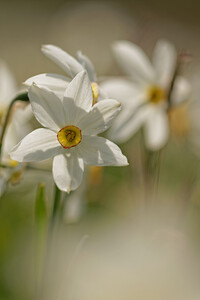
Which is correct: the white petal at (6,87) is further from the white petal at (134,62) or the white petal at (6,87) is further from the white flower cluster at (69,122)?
the white flower cluster at (69,122)

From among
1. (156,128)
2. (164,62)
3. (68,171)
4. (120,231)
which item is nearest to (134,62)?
(164,62)

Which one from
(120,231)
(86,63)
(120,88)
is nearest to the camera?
(86,63)

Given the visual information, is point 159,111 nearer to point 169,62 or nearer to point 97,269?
point 169,62

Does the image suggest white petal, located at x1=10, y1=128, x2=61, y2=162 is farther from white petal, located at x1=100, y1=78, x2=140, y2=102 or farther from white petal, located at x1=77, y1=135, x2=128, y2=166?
white petal, located at x1=100, y1=78, x2=140, y2=102

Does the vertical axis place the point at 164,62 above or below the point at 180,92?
above

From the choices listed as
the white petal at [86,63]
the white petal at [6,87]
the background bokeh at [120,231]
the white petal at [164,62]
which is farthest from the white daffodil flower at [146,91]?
the white petal at [86,63]

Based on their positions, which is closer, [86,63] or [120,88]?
[86,63]

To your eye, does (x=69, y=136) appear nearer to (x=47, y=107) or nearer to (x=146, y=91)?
(x=47, y=107)

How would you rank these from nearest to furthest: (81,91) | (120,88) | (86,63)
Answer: (81,91), (86,63), (120,88)

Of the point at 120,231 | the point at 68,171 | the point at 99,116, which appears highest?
the point at 99,116
